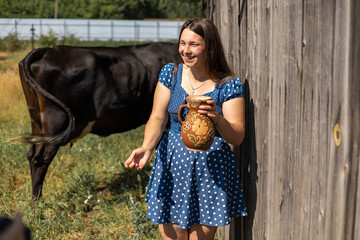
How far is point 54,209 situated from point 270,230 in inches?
111

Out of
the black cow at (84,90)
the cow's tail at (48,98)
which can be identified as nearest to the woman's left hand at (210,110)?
the cow's tail at (48,98)

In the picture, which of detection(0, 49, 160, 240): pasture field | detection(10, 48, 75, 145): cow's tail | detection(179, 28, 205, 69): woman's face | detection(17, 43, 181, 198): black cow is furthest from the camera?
detection(17, 43, 181, 198): black cow

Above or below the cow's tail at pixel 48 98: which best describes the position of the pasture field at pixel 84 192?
below

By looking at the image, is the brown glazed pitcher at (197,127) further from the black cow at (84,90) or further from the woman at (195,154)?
the black cow at (84,90)

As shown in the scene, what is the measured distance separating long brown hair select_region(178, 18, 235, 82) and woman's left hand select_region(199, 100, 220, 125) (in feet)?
0.97

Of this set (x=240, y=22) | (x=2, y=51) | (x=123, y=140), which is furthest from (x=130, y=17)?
(x=240, y=22)

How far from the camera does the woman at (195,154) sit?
264 centimetres

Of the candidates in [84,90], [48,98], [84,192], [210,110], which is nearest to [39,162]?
[84,192]

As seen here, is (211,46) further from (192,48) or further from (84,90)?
(84,90)

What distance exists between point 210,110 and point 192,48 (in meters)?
A: 0.41

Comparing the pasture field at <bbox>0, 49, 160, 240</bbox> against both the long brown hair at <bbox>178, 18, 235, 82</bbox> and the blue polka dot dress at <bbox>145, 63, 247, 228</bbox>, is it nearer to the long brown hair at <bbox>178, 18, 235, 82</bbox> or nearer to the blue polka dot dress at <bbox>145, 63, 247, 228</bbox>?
the blue polka dot dress at <bbox>145, 63, 247, 228</bbox>

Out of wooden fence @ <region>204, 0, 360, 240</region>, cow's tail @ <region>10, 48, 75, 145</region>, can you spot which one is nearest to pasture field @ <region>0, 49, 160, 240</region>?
cow's tail @ <region>10, 48, 75, 145</region>

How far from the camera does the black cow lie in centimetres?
518

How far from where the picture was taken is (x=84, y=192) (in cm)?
526
